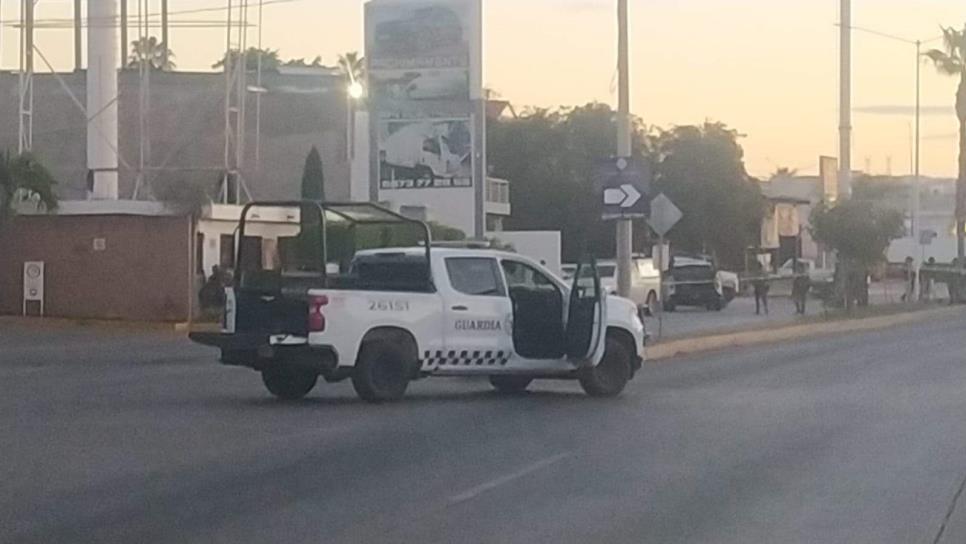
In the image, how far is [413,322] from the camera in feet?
72.3

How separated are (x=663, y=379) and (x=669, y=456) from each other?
10.7 meters

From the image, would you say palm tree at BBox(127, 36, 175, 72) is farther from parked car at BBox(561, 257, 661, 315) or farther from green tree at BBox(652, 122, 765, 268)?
green tree at BBox(652, 122, 765, 268)

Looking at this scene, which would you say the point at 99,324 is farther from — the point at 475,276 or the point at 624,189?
the point at 475,276

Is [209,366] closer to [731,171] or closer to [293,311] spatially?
[293,311]

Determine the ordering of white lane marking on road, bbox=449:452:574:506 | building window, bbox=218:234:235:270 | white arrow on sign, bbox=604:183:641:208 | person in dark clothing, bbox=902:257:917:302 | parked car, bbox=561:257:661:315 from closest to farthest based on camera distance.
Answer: white lane marking on road, bbox=449:452:574:506 < white arrow on sign, bbox=604:183:641:208 < building window, bbox=218:234:235:270 < parked car, bbox=561:257:661:315 < person in dark clothing, bbox=902:257:917:302

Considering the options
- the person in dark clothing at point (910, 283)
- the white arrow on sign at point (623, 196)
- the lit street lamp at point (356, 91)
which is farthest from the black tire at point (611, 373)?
the lit street lamp at point (356, 91)

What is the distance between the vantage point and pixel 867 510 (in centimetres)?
1273

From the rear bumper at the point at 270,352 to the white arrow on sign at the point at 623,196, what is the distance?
39.3ft

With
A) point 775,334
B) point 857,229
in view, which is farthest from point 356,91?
point 775,334

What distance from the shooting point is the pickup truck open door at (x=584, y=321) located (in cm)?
2270

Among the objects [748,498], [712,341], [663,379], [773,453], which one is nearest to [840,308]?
[712,341]

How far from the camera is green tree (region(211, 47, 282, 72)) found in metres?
56.2

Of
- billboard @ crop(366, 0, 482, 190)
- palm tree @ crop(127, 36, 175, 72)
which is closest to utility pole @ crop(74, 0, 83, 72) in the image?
palm tree @ crop(127, 36, 175, 72)

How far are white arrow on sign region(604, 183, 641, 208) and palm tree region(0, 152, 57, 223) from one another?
1617cm
